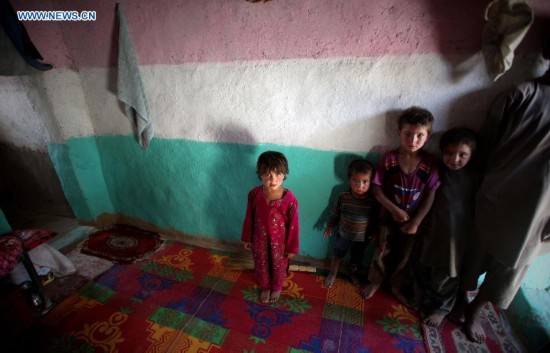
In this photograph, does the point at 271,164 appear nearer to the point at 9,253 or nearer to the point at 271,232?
the point at 271,232

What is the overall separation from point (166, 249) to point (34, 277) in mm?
1000

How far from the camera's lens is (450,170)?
5.26 ft

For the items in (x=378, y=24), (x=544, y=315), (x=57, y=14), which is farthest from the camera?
(x=57, y=14)

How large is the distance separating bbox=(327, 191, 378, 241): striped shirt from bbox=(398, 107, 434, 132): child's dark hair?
22.6 inches

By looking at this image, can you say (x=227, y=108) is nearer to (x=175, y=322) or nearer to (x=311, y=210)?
(x=311, y=210)

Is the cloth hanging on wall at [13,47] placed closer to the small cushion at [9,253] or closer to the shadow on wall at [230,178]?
the small cushion at [9,253]

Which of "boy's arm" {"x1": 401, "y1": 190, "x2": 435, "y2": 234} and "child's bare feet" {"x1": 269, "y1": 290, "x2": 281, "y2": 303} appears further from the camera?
"child's bare feet" {"x1": 269, "y1": 290, "x2": 281, "y2": 303}

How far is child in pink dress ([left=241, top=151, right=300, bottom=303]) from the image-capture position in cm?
169

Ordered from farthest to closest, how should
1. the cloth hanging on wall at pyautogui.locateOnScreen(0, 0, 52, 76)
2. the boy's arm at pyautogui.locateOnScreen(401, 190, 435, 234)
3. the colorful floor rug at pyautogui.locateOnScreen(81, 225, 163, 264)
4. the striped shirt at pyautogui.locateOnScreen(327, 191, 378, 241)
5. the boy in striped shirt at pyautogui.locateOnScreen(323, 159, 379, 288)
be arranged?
the colorful floor rug at pyautogui.locateOnScreen(81, 225, 163, 264), the cloth hanging on wall at pyautogui.locateOnScreen(0, 0, 52, 76), the striped shirt at pyautogui.locateOnScreen(327, 191, 378, 241), the boy in striped shirt at pyautogui.locateOnScreen(323, 159, 379, 288), the boy's arm at pyautogui.locateOnScreen(401, 190, 435, 234)

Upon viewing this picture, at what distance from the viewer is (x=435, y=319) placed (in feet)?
5.82

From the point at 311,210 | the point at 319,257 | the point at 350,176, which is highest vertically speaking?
the point at 350,176

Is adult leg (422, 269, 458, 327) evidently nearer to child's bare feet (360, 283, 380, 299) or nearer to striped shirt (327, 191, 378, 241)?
child's bare feet (360, 283, 380, 299)

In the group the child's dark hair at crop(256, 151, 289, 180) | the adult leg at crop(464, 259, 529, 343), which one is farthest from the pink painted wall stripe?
the adult leg at crop(464, 259, 529, 343)

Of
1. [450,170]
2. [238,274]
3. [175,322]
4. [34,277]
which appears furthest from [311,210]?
[34,277]
